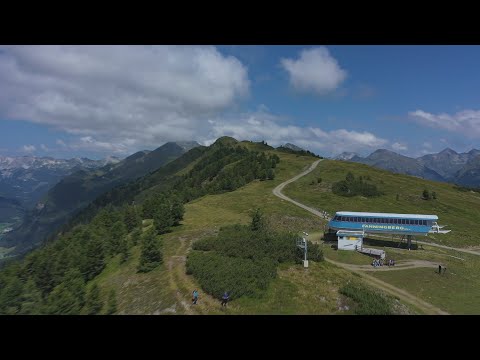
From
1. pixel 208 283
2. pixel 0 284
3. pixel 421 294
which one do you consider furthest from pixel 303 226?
pixel 0 284

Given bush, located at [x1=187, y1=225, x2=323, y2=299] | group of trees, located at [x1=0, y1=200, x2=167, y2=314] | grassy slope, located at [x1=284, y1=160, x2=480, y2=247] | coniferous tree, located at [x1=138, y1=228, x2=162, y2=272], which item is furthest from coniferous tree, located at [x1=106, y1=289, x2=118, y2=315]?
grassy slope, located at [x1=284, y1=160, x2=480, y2=247]

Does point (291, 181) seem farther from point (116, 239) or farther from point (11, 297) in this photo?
point (11, 297)

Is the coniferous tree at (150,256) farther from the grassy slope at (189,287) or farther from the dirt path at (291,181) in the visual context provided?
the dirt path at (291,181)

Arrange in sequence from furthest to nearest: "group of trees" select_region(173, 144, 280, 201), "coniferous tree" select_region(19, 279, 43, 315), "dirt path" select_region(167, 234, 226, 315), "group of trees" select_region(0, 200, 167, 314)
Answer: "group of trees" select_region(173, 144, 280, 201) → "coniferous tree" select_region(19, 279, 43, 315) → "group of trees" select_region(0, 200, 167, 314) → "dirt path" select_region(167, 234, 226, 315)

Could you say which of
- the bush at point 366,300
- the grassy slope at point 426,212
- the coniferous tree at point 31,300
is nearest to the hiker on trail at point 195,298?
the bush at point 366,300

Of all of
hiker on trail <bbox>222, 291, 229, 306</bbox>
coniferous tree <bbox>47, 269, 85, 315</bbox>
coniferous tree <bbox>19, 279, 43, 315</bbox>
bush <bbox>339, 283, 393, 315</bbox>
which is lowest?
coniferous tree <bbox>19, 279, 43, 315</bbox>

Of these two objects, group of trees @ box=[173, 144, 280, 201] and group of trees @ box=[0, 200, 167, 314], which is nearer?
group of trees @ box=[0, 200, 167, 314]

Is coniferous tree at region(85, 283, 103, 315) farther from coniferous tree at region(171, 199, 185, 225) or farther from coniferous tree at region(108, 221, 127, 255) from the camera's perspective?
coniferous tree at region(171, 199, 185, 225)
